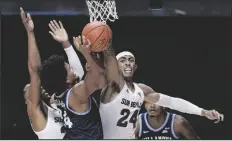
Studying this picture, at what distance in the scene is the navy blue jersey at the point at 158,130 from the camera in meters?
7.20

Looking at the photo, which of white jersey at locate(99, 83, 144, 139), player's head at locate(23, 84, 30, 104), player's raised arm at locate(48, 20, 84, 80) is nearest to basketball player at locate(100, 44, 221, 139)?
white jersey at locate(99, 83, 144, 139)

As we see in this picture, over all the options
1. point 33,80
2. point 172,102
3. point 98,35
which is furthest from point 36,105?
point 172,102

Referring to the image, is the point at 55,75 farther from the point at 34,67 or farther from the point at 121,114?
the point at 121,114

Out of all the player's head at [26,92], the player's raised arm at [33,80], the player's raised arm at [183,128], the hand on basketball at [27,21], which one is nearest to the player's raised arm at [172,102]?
the player's raised arm at [183,128]

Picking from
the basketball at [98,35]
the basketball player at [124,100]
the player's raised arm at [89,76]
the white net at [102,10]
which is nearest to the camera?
the basketball at [98,35]

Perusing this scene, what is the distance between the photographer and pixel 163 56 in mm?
7305

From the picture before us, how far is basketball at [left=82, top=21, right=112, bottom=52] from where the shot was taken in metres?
6.72

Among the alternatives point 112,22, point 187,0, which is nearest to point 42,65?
point 112,22

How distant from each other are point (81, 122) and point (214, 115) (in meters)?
1.57

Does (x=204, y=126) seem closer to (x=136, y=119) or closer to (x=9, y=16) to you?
(x=136, y=119)

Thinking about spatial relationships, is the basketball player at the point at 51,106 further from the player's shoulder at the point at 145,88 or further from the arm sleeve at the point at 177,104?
the arm sleeve at the point at 177,104

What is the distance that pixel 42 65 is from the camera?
7.16 metres

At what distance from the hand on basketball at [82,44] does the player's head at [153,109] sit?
3.16 ft

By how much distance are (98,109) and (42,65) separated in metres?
0.83
